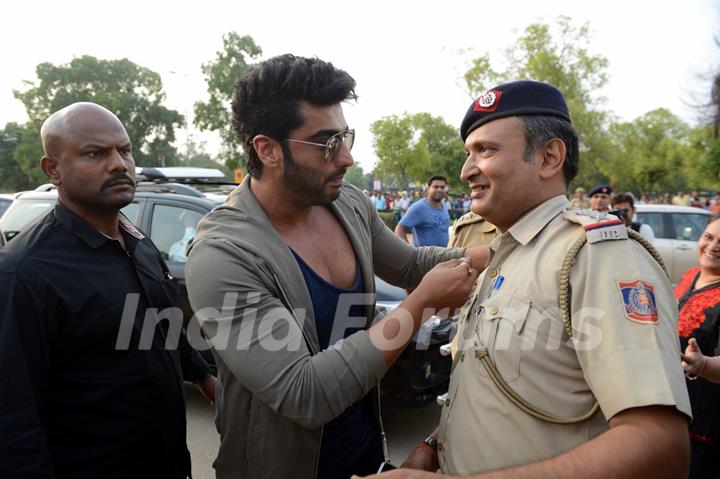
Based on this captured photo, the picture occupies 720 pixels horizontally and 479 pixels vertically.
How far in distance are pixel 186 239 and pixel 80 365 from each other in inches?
121

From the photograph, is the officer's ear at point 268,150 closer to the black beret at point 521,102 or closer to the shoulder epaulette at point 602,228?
the black beret at point 521,102

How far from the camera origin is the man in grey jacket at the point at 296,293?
4.54ft

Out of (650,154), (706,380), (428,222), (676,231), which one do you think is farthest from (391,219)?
(650,154)

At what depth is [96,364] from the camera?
182 cm

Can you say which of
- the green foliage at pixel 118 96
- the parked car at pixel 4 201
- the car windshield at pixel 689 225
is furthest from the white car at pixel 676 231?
the green foliage at pixel 118 96

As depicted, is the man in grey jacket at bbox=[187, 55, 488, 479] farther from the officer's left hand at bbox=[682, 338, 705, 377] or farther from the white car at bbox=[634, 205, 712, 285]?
the white car at bbox=[634, 205, 712, 285]

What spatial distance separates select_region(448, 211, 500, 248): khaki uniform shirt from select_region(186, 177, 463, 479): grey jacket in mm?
2024

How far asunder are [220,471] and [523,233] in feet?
4.36

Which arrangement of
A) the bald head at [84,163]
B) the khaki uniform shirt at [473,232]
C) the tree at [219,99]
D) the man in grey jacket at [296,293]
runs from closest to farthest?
the man in grey jacket at [296,293], the bald head at [84,163], the khaki uniform shirt at [473,232], the tree at [219,99]

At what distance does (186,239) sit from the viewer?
4.75m

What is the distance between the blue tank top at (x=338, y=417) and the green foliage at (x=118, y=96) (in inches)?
2102

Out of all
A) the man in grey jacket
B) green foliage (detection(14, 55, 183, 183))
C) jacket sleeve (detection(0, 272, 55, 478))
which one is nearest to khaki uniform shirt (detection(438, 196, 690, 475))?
the man in grey jacket

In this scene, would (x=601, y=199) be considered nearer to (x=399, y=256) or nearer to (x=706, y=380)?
(x=706, y=380)

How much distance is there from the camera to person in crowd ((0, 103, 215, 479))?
1593mm
